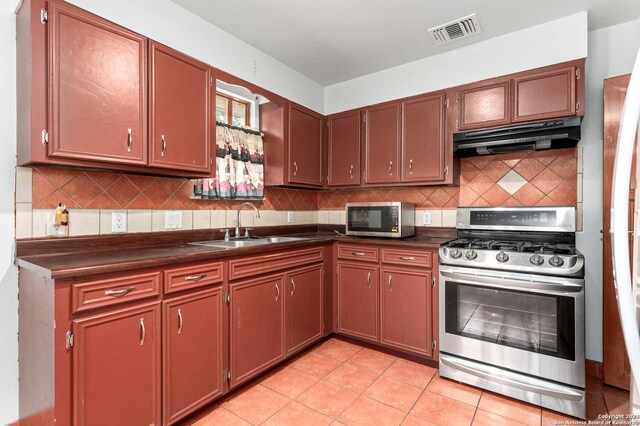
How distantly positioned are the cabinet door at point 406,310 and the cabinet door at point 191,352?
137cm

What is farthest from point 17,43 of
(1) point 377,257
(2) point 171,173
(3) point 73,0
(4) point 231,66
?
(1) point 377,257

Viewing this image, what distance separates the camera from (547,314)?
78.9 inches

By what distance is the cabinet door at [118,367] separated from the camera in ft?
4.58

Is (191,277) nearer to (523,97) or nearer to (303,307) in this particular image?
(303,307)

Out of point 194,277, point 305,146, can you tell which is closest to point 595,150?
point 305,146

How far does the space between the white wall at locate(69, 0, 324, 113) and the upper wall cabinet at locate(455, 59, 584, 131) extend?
5.18ft

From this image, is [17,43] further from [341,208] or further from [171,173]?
[341,208]

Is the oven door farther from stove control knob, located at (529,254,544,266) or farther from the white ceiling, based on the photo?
the white ceiling

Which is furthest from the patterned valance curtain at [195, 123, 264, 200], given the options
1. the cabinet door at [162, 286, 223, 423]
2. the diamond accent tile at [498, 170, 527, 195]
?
the diamond accent tile at [498, 170, 527, 195]

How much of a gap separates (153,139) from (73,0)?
2.60 ft

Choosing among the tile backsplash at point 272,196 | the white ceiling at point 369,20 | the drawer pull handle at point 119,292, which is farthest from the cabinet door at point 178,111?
the drawer pull handle at point 119,292

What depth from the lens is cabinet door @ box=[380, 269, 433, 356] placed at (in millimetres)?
2508

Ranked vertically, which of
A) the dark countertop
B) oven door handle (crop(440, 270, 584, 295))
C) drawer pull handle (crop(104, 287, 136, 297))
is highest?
the dark countertop

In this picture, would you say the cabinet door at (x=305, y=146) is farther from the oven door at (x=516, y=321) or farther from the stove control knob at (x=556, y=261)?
the stove control knob at (x=556, y=261)
